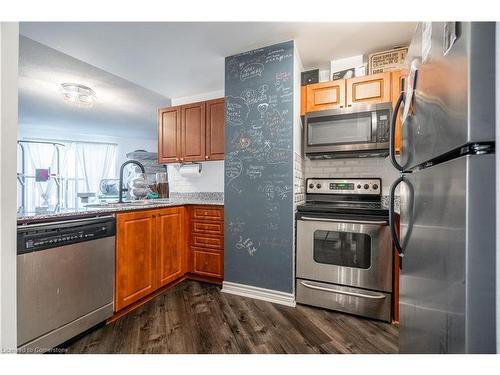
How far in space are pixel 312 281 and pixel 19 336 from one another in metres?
1.97

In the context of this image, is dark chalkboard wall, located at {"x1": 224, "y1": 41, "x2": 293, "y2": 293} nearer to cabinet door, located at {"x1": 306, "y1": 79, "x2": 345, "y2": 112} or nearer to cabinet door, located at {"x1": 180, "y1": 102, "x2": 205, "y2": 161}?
cabinet door, located at {"x1": 306, "y1": 79, "x2": 345, "y2": 112}

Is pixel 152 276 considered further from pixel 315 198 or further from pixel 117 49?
pixel 117 49

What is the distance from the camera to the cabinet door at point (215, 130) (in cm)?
262

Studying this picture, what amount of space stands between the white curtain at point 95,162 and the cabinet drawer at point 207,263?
5.87 meters

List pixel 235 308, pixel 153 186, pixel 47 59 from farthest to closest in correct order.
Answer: pixel 153 186
pixel 47 59
pixel 235 308

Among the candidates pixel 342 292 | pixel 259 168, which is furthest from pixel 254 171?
pixel 342 292

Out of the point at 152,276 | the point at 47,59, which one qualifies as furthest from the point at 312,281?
the point at 47,59

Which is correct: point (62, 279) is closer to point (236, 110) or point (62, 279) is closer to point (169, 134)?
point (236, 110)

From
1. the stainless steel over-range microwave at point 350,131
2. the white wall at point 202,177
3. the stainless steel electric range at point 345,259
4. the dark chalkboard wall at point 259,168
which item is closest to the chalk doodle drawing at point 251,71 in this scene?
the dark chalkboard wall at point 259,168

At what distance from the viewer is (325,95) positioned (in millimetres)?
2135
